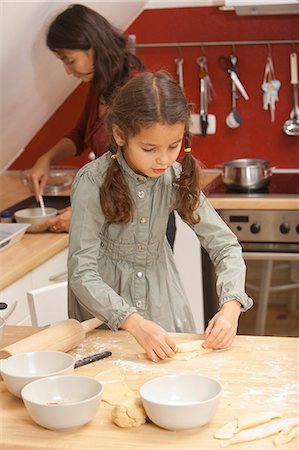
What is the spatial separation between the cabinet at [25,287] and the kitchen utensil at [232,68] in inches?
45.7

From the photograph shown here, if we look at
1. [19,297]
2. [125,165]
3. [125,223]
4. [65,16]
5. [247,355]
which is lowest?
[19,297]

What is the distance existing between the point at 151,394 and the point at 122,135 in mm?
620

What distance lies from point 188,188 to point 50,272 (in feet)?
2.89

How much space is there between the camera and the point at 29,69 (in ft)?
9.33

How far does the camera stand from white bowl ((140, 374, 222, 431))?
115cm

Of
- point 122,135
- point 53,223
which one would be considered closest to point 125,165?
point 122,135

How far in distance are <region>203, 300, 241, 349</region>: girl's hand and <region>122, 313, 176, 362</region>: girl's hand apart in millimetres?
77

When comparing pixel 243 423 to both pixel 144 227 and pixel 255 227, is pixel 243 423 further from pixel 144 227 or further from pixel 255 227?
pixel 255 227

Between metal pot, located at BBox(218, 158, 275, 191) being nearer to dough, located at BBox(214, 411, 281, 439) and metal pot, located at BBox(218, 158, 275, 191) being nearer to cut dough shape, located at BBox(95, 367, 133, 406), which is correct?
cut dough shape, located at BBox(95, 367, 133, 406)

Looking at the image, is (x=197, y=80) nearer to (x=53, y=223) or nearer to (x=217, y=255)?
(x=53, y=223)

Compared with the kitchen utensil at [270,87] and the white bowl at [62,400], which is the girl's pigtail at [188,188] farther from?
the kitchen utensil at [270,87]

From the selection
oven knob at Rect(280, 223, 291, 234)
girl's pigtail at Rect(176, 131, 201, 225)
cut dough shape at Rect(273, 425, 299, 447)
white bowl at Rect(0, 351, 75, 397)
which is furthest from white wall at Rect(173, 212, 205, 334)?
cut dough shape at Rect(273, 425, 299, 447)

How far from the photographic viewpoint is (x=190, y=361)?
143 centimetres

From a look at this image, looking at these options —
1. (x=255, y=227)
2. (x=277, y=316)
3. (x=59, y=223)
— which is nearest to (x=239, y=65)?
(x=255, y=227)
